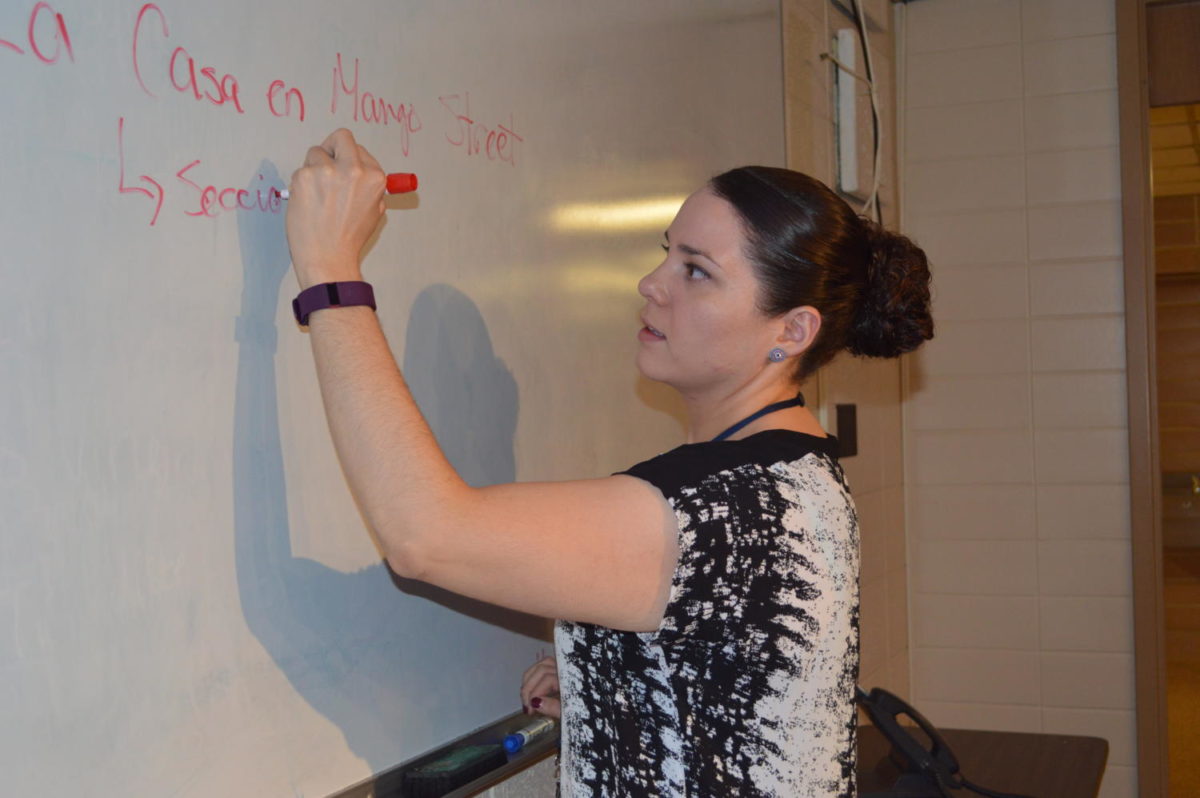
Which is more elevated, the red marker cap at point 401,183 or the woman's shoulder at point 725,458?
the red marker cap at point 401,183

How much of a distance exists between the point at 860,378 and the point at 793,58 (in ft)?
2.42

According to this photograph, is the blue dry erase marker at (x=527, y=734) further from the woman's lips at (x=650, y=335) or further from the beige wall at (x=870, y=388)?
the beige wall at (x=870, y=388)

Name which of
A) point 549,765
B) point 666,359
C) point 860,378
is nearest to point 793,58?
point 860,378

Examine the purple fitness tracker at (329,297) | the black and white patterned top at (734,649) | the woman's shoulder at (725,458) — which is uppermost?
the purple fitness tracker at (329,297)

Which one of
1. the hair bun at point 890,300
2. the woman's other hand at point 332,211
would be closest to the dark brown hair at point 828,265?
the hair bun at point 890,300

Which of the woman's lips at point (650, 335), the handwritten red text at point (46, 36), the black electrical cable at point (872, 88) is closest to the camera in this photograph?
the handwritten red text at point (46, 36)

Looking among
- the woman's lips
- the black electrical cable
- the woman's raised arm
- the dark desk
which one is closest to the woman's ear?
the woman's lips

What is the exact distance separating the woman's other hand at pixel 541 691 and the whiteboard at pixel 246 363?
2cm

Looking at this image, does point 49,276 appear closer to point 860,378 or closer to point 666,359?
point 666,359

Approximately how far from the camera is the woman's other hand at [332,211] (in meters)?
0.83

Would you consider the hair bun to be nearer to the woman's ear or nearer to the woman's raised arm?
the woman's ear

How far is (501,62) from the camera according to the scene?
1135mm

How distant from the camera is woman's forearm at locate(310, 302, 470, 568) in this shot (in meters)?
0.76

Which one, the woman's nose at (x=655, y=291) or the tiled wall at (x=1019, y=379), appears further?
the tiled wall at (x=1019, y=379)
